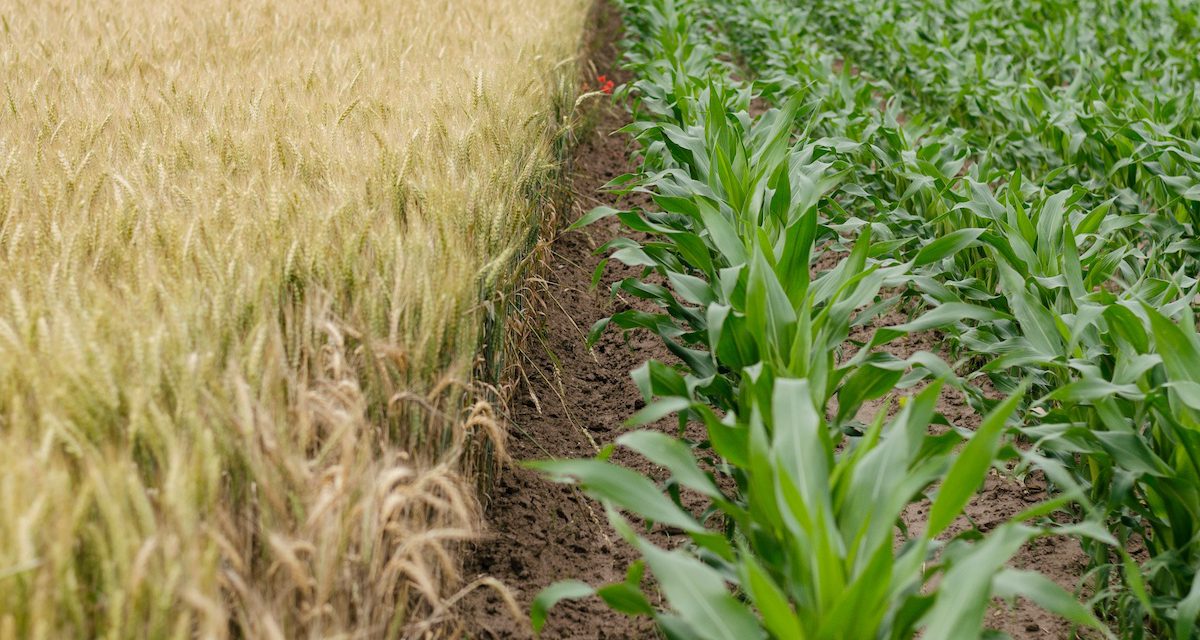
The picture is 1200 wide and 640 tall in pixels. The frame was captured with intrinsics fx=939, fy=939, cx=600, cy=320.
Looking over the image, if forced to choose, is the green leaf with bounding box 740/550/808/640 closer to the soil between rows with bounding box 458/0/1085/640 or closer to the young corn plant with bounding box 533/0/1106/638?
the young corn plant with bounding box 533/0/1106/638

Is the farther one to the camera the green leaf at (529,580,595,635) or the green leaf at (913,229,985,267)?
the green leaf at (913,229,985,267)

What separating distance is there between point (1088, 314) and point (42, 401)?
74.9 inches

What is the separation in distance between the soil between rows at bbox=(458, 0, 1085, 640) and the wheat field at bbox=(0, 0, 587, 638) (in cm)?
28

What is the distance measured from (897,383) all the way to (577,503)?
2.87 feet

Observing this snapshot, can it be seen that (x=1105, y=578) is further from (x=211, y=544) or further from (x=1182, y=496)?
(x=211, y=544)

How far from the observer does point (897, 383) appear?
1.96 meters

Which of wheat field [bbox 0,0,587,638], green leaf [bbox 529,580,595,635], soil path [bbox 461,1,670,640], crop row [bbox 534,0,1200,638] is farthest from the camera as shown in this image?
soil path [bbox 461,1,670,640]

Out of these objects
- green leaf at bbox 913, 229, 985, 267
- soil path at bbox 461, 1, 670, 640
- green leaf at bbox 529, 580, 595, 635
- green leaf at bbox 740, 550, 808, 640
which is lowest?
soil path at bbox 461, 1, 670, 640

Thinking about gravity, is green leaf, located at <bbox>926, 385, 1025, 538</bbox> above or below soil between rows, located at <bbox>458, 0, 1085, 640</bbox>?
above

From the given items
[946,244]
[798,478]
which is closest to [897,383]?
[946,244]

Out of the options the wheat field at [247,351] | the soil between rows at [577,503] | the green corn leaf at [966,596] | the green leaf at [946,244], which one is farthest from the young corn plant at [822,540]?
the green leaf at [946,244]

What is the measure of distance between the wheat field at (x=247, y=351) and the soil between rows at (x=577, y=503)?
0.91 ft

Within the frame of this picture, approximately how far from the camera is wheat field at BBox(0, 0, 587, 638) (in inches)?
42.5

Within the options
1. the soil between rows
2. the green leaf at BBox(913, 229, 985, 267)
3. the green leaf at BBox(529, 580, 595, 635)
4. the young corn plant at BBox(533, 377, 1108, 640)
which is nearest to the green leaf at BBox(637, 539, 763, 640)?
the young corn plant at BBox(533, 377, 1108, 640)
